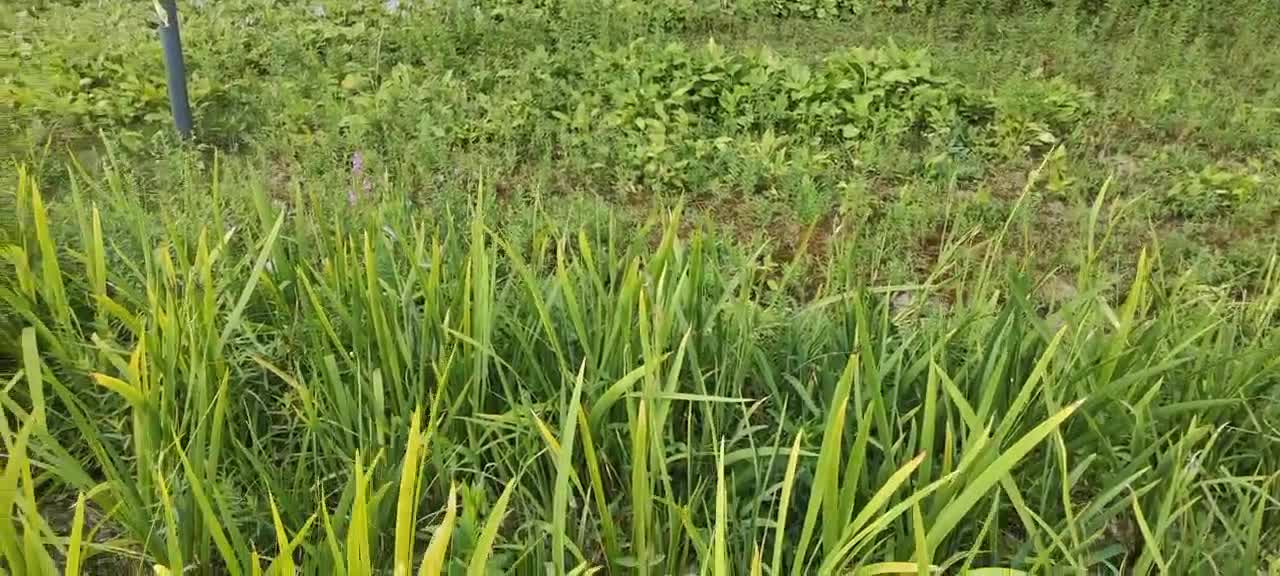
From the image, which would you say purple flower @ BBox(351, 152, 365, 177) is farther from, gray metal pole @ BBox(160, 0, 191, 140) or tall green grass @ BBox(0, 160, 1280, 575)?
tall green grass @ BBox(0, 160, 1280, 575)

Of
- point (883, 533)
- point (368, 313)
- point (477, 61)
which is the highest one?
point (477, 61)

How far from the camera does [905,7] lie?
493 centimetres

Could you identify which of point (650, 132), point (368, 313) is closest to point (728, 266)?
point (650, 132)

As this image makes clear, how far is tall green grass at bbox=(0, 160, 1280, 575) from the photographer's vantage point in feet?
4.54

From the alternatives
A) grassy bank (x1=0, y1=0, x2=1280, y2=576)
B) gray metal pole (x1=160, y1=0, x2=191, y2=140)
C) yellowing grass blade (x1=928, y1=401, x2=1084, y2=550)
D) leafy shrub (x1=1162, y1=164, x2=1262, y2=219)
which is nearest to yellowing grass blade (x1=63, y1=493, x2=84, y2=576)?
grassy bank (x1=0, y1=0, x2=1280, y2=576)

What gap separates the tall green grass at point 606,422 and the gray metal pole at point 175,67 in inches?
41.4

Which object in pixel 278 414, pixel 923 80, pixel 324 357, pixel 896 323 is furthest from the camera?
pixel 923 80

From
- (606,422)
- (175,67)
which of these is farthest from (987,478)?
(175,67)

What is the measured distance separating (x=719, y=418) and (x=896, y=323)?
0.54m

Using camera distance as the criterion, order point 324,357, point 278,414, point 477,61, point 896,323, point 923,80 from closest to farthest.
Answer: point 324,357, point 278,414, point 896,323, point 923,80, point 477,61

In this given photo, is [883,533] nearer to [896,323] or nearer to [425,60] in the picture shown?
[896,323]

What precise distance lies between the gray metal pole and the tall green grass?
105cm

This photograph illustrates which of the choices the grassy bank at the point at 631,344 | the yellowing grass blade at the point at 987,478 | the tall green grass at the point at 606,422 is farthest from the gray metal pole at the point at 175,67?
the yellowing grass blade at the point at 987,478

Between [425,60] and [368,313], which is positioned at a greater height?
[425,60]
